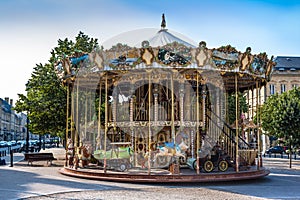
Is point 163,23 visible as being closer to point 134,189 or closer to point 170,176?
point 170,176

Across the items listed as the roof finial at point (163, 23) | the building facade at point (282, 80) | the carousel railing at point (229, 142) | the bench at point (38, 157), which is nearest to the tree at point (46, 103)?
the bench at point (38, 157)

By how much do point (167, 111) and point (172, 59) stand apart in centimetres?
507

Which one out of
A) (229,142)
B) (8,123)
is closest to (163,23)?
(229,142)

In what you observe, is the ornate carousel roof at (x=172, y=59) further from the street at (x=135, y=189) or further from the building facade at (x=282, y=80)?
the building facade at (x=282, y=80)

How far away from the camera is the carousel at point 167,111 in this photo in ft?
53.6

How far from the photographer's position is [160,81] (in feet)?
67.0

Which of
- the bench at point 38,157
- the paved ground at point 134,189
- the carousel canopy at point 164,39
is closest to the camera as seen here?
the paved ground at point 134,189

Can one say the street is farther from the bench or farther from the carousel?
the bench

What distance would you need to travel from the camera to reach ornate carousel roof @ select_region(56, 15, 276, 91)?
638 inches

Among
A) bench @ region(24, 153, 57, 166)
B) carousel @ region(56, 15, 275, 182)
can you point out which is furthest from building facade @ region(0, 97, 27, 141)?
carousel @ region(56, 15, 275, 182)

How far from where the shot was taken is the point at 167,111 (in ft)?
68.3

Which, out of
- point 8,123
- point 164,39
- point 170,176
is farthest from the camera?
point 8,123

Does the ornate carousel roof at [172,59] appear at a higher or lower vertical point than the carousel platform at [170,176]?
higher

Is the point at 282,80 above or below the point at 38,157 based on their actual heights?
above
